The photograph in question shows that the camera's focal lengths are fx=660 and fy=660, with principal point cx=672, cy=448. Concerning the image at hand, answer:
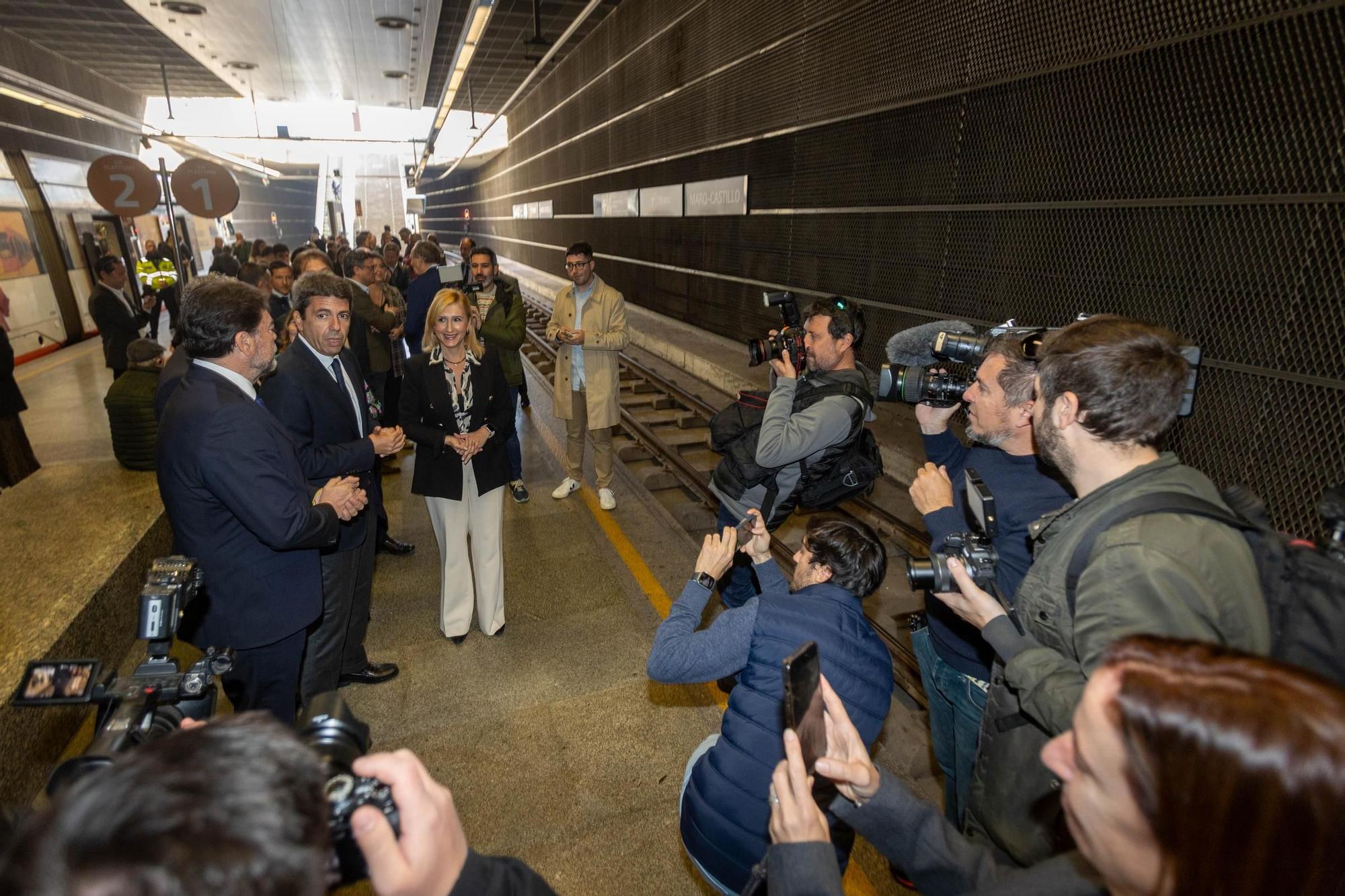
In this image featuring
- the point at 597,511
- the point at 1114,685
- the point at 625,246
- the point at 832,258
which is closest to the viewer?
the point at 1114,685

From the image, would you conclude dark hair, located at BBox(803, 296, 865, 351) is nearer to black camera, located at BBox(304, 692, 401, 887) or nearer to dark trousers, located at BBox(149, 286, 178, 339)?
black camera, located at BBox(304, 692, 401, 887)

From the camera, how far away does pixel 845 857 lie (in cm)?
186

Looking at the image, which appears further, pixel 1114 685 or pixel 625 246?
pixel 625 246

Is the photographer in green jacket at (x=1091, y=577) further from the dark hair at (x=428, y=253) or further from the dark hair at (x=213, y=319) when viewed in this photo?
the dark hair at (x=428, y=253)

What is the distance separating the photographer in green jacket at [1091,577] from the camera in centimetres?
141

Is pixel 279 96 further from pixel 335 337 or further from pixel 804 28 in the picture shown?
pixel 335 337

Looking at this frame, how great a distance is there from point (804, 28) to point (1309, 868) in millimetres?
8597

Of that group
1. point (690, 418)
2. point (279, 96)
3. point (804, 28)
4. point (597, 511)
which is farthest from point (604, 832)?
point (279, 96)

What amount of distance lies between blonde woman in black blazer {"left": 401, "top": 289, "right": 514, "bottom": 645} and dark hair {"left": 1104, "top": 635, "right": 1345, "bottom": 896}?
11.1ft

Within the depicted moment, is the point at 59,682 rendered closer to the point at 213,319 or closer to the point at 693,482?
the point at 213,319

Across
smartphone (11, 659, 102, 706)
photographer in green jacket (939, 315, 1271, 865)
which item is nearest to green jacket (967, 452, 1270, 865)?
photographer in green jacket (939, 315, 1271, 865)

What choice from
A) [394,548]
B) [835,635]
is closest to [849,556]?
[835,635]

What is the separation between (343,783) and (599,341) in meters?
4.90

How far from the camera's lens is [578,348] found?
6.06 metres
